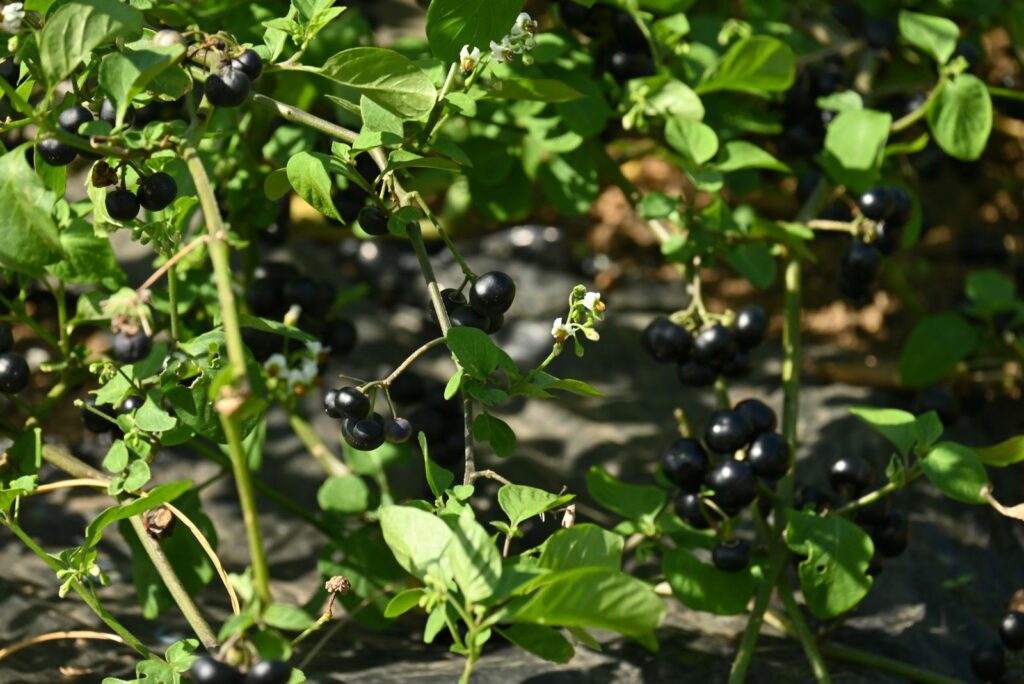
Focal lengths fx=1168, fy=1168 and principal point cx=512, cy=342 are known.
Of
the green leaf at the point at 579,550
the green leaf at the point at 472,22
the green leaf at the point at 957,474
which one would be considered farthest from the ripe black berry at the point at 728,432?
the green leaf at the point at 472,22

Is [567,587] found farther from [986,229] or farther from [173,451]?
[986,229]

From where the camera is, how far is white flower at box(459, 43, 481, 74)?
1381mm

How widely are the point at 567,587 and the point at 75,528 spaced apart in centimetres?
137

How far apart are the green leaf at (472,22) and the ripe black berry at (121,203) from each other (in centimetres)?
42

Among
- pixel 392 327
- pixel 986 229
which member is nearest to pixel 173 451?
pixel 392 327

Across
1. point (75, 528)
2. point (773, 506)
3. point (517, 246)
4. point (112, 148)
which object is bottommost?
point (517, 246)

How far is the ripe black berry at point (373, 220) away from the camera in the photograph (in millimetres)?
1490

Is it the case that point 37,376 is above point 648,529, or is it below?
below

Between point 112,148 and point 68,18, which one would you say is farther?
point 112,148

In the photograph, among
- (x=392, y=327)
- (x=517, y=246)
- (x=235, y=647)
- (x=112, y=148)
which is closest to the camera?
(x=235, y=647)

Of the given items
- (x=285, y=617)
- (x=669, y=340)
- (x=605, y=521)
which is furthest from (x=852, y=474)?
(x=285, y=617)

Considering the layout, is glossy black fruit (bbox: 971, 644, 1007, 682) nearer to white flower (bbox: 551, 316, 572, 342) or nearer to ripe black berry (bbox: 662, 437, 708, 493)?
ripe black berry (bbox: 662, 437, 708, 493)

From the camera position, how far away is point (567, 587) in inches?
42.8

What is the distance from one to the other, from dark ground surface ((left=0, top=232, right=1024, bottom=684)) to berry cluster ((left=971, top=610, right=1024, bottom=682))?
0.11 meters
